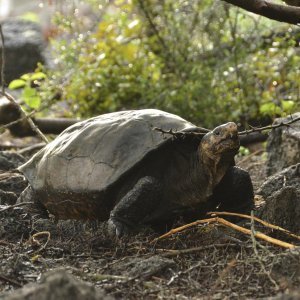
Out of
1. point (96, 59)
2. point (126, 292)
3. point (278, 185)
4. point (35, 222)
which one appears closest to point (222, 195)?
point (278, 185)

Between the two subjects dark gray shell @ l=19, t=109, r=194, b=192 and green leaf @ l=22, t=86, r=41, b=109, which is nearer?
dark gray shell @ l=19, t=109, r=194, b=192

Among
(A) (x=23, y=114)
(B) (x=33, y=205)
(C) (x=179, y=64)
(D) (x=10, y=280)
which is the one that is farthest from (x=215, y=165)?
(C) (x=179, y=64)

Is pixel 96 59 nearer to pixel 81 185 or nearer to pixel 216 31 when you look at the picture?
pixel 216 31

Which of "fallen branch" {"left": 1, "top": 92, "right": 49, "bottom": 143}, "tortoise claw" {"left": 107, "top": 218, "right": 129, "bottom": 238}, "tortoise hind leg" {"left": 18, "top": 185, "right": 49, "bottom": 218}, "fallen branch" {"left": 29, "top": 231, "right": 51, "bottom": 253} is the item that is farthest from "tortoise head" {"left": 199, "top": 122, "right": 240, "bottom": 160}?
"fallen branch" {"left": 1, "top": 92, "right": 49, "bottom": 143}

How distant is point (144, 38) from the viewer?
819cm

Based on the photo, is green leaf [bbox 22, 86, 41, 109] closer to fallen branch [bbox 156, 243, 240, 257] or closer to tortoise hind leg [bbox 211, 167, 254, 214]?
tortoise hind leg [bbox 211, 167, 254, 214]

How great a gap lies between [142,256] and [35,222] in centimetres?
88

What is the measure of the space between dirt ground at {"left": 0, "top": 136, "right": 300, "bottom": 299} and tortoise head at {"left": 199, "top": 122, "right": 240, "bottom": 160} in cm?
39

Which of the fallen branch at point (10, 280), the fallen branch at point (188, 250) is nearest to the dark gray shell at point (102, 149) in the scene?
the fallen branch at point (188, 250)

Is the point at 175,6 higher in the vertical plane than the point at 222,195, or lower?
higher

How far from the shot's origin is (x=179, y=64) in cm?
771

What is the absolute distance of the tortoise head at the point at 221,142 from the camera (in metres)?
3.54

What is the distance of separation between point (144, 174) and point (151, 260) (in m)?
0.97

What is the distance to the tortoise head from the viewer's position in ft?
11.6
